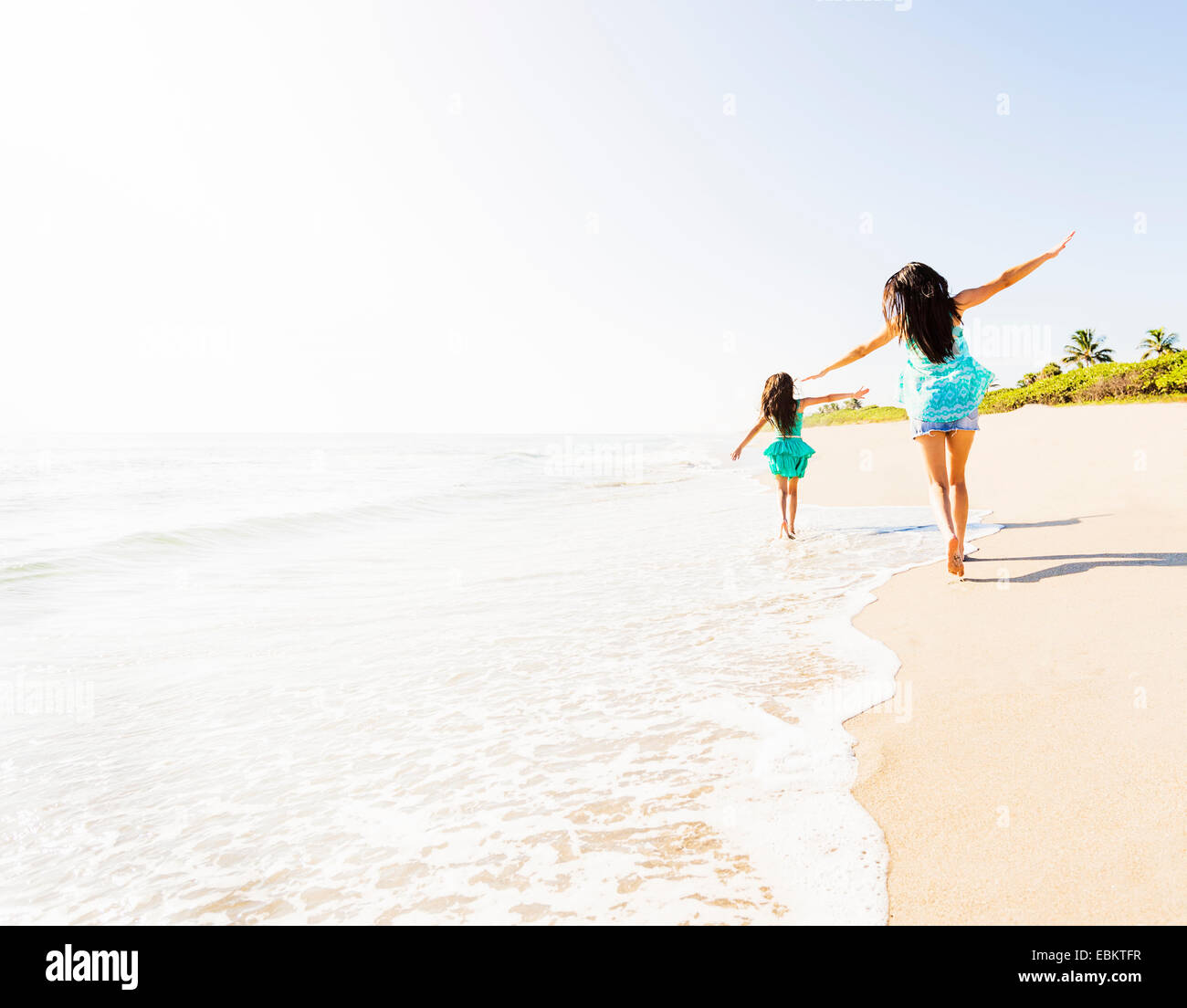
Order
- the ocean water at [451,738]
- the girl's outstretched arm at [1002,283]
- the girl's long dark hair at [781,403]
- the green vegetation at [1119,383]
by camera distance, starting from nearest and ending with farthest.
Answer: the ocean water at [451,738] → the girl's outstretched arm at [1002,283] → the girl's long dark hair at [781,403] → the green vegetation at [1119,383]

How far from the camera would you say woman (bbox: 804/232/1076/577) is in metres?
5.29

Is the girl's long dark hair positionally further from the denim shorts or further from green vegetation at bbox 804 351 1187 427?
green vegetation at bbox 804 351 1187 427

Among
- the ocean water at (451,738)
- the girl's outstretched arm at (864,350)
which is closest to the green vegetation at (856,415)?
the girl's outstretched arm at (864,350)

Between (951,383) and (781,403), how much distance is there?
3454 millimetres

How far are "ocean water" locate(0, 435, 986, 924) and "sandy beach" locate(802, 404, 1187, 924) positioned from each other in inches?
7.1

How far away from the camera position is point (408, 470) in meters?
26.3

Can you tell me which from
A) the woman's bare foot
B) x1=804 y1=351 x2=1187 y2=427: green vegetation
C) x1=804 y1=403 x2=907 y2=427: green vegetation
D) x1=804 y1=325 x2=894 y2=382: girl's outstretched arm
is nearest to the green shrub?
x1=804 y1=403 x2=907 y2=427: green vegetation

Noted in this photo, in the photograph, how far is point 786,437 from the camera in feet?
28.0

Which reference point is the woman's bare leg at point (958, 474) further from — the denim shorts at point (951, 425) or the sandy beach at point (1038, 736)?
the sandy beach at point (1038, 736)

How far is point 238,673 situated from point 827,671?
355cm

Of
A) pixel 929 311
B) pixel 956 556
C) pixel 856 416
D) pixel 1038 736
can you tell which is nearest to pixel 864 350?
pixel 929 311

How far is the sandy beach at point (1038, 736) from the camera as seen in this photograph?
1774 mm
